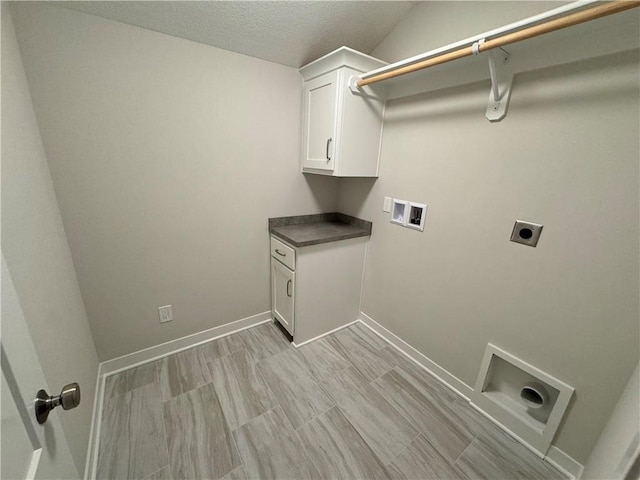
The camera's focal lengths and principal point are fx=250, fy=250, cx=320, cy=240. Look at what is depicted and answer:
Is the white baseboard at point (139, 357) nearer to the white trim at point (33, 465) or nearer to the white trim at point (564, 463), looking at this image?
the white trim at point (33, 465)

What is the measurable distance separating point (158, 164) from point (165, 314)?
3.39ft

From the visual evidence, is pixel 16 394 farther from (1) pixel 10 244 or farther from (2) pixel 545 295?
(2) pixel 545 295

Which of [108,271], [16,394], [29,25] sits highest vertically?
[29,25]

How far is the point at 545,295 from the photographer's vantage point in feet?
4.03

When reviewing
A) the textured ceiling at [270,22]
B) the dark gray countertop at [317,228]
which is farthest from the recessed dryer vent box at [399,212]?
the textured ceiling at [270,22]

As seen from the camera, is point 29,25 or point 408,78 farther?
point 408,78

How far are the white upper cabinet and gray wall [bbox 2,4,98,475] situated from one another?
4.82 feet

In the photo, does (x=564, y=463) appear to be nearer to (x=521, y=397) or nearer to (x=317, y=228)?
(x=521, y=397)

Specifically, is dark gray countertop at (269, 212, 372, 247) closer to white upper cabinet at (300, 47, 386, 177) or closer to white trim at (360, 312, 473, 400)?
white upper cabinet at (300, 47, 386, 177)

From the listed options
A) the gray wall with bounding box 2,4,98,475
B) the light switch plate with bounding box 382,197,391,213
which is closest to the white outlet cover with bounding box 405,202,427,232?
the light switch plate with bounding box 382,197,391,213

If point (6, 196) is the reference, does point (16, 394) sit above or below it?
below

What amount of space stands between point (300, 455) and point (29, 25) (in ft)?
7.83

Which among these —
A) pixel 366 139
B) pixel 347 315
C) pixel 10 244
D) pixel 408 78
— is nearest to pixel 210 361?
pixel 347 315

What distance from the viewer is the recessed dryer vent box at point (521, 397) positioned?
1255mm
